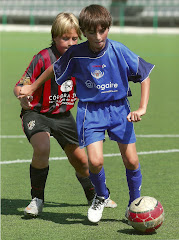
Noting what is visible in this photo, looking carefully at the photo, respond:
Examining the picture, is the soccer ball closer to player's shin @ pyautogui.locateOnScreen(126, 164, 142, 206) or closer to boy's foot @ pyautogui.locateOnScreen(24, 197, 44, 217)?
player's shin @ pyautogui.locateOnScreen(126, 164, 142, 206)

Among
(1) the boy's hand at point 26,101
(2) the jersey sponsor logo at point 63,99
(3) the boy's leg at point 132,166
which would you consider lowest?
(3) the boy's leg at point 132,166

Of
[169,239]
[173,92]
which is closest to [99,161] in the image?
[169,239]

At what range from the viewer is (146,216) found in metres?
5.05

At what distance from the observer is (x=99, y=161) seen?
525cm

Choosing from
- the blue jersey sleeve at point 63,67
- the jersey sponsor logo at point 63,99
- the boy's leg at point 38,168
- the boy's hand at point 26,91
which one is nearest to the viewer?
the blue jersey sleeve at point 63,67

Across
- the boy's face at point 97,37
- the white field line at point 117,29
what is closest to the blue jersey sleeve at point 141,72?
the boy's face at point 97,37

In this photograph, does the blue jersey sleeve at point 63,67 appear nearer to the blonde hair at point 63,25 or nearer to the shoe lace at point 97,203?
the blonde hair at point 63,25

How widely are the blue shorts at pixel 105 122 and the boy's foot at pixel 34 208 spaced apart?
0.80m

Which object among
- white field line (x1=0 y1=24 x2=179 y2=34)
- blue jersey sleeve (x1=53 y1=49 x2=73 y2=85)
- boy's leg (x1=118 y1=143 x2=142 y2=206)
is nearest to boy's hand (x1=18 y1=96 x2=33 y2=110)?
blue jersey sleeve (x1=53 y1=49 x2=73 y2=85)

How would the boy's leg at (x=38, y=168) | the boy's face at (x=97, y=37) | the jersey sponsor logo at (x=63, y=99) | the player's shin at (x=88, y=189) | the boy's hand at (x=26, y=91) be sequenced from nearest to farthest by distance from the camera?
the boy's face at (x=97, y=37)
the boy's hand at (x=26, y=91)
the boy's leg at (x=38, y=168)
the jersey sponsor logo at (x=63, y=99)
the player's shin at (x=88, y=189)

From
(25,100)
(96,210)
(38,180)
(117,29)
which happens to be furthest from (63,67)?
(117,29)

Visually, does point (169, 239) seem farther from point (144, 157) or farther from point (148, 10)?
point (148, 10)

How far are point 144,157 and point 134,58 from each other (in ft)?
10.2

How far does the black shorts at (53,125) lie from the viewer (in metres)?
5.83
